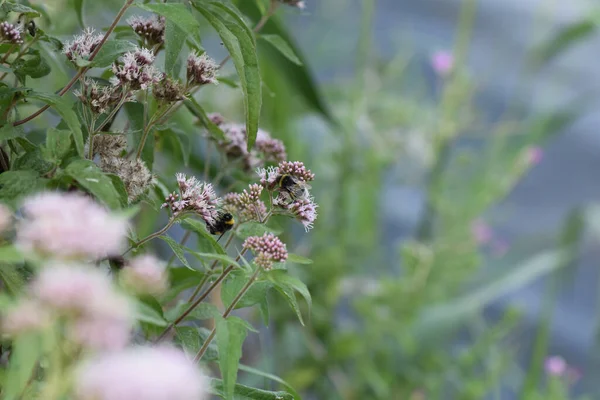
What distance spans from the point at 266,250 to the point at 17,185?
106mm

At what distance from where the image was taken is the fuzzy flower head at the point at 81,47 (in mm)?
342

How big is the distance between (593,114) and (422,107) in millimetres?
443

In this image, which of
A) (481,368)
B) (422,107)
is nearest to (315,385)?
(481,368)

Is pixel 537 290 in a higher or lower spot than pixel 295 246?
higher

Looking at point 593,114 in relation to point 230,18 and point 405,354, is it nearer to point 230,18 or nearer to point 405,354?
point 405,354

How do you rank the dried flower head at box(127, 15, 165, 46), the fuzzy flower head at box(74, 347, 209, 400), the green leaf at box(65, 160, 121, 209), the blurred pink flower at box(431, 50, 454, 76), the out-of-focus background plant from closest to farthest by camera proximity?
the fuzzy flower head at box(74, 347, 209, 400) < the green leaf at box(65, 160, 121, 209) < the dried flower head at box(127, 15, 165, 46) < the out-of-focus background plant < the blurred pink flower at box(431, 50, 454, 76)

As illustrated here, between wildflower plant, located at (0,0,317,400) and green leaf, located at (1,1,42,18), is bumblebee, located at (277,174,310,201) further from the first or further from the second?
green leaf, located at (1,1,42,18)

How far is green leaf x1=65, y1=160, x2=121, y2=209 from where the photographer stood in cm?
26

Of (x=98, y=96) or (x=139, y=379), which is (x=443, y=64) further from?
(x=139, y=379)

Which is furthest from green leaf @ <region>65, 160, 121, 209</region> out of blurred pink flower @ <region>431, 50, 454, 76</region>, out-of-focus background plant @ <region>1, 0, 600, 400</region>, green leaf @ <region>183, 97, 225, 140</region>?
blurred pink flower @ <region>431, 50, 454, 76</region>

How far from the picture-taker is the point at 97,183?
0.88ft

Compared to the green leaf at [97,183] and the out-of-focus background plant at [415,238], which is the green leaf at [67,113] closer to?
the green leaf at [97,183]

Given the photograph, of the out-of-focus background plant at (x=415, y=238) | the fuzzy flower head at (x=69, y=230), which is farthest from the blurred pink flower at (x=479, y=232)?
the fuzzy flower head at (x=69, y=230)

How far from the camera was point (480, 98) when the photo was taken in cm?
167
